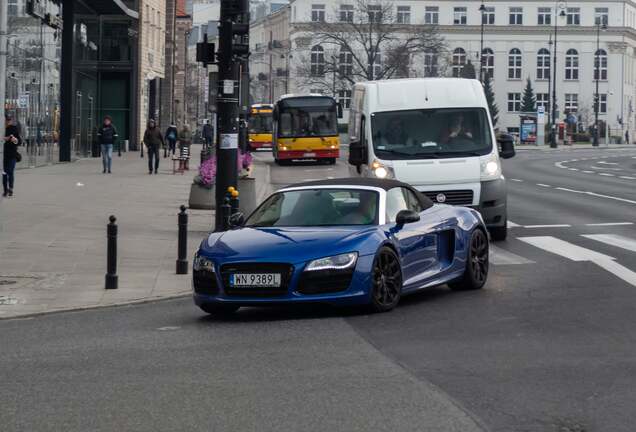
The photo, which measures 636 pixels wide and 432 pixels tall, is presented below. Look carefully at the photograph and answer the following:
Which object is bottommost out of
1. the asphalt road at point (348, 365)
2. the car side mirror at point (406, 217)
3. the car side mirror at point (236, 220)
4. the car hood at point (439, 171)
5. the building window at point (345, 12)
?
the asphalt road at point (348, 365)

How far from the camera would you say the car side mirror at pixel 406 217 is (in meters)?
13.2

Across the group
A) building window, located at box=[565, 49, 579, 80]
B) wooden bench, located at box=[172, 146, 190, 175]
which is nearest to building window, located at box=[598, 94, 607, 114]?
building window, located at box=[565, 49, 579, 80]

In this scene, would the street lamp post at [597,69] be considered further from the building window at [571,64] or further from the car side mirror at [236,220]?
the car side mirror at [236,220]

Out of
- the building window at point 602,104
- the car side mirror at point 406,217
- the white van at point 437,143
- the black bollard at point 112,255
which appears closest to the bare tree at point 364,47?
the building window at point 602,104

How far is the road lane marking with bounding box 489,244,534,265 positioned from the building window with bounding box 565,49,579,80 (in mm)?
123326

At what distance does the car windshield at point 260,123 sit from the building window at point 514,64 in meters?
59.8

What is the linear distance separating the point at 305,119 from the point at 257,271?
1907 inches

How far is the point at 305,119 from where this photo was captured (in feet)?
199

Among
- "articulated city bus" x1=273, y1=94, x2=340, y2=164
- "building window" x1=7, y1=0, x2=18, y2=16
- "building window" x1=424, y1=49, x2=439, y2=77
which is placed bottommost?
"articulated city bus" x1=273, y1=94, x2=340, y2=164

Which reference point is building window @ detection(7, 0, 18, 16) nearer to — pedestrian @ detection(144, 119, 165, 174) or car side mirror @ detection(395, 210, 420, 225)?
pedestrian @ detection(144, 119, 165, 174)

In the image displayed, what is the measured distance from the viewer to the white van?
20.9 meters

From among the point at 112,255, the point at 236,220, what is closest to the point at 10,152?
the point at 112,255

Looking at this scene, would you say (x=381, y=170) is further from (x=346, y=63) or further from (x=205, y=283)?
(x=346, y=63)

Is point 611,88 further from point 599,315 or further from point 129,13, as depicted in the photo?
point 599,315
